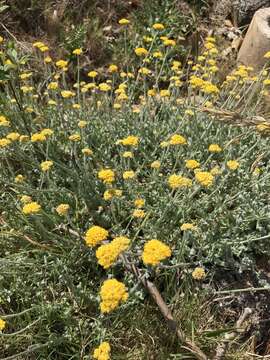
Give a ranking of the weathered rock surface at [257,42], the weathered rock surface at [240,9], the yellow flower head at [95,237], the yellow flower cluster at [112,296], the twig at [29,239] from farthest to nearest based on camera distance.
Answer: the weathered rock surface at [240,9]
the weathered rock surface at [257,42]
the twig at [29,239]
the yellow flower head at [95,237]
the yellow flower cluster at [112,296]

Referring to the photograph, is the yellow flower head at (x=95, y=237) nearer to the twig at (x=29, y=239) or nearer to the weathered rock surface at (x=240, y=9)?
the twig at (x=29, y=239)

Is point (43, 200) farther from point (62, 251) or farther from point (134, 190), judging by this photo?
point (134, 190)

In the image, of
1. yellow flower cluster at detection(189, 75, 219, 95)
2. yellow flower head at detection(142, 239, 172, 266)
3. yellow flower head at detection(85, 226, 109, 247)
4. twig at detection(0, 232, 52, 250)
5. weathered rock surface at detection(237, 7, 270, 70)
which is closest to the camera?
yellow flower head at detection(142, 239, 172, 266)

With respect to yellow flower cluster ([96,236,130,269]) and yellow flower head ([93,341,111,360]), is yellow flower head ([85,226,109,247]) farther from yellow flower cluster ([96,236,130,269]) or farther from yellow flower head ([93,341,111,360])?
yellow flower head ([93,341,111,360])

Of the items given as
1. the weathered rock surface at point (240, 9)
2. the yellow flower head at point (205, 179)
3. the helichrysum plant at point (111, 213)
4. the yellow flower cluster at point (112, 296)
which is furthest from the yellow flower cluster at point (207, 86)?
the weathered rock surface at point (240, 9)

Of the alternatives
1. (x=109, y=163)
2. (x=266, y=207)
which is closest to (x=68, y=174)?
(x=109, y=163)

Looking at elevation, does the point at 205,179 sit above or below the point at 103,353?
above

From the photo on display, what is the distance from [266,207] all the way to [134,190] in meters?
0.84

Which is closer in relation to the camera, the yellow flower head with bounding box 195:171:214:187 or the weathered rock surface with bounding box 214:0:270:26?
the yellow flower head with bounding box 195:171:214:187

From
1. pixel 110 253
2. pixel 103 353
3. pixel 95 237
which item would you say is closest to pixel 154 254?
pixel 110 253

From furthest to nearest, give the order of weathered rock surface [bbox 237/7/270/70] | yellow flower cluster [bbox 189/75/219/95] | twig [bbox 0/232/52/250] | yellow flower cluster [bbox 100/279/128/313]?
weathered rock surface [bbox 237/7/270/70], yellow flower cluster [bbox 189/75/219/95], twig [bbox 0/232/52/250], yellow flower cluster [bbox 100/279/128/313]

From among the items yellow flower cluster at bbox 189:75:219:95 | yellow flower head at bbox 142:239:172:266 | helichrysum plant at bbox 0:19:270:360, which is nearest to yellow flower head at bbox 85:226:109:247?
helichrysum plant at bbox 0:19:270:360

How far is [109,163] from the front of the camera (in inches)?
120

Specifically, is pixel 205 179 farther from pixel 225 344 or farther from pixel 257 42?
pixel 257 42
